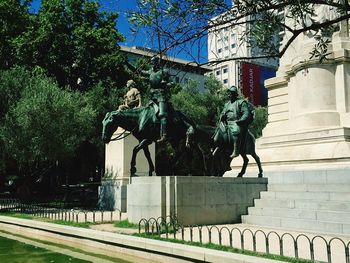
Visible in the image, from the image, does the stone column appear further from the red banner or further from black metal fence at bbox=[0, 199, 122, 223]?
the red banner

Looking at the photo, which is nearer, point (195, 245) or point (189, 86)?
point (195, 245)

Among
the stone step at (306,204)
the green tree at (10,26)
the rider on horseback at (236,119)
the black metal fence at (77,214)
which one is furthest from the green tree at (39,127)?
the stone step at (306,204)

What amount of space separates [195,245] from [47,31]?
27.9 meters

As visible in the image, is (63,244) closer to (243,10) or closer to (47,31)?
(243,10)

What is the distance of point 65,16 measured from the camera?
118ft

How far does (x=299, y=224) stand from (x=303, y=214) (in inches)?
17.9

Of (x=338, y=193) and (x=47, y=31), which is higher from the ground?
(x=47, y=31)

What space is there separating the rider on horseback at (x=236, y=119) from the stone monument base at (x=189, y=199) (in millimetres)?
1175

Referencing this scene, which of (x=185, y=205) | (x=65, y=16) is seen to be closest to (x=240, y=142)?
(x=185, y=205)

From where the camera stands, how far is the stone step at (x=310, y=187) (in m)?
13.5

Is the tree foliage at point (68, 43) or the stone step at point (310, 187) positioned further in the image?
the tree foliage at point (68, 43)

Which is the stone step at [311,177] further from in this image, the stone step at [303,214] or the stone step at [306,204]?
the stone step at [303,214]

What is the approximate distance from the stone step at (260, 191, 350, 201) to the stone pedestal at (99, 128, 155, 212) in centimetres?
774

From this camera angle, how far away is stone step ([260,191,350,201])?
13039 millimetres
